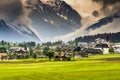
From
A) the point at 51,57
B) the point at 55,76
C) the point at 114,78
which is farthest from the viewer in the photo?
the point at 51,57

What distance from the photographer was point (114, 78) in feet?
221

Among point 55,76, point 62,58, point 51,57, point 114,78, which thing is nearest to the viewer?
point 114,78

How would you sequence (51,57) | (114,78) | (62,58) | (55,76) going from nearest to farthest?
(114,78) < (55,76) < (62,58) < (51,57)

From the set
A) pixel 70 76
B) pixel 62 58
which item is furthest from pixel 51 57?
pixel 70 76

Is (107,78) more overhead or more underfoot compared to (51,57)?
more underfoot

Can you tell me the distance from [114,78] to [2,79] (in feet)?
63.7

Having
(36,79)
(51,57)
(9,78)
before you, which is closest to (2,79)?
(9,78)

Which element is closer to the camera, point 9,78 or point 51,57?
point 9,78

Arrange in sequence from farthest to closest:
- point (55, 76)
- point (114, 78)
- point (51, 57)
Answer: point (51, 57) < point (55, 76) < point (114, 78)

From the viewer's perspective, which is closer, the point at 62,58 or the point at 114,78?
the point at 114,78

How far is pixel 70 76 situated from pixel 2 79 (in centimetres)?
1243

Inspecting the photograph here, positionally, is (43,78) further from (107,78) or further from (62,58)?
(62,58)

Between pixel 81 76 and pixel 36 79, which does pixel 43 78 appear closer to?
pixel 36 79

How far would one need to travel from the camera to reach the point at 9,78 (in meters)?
69.8
